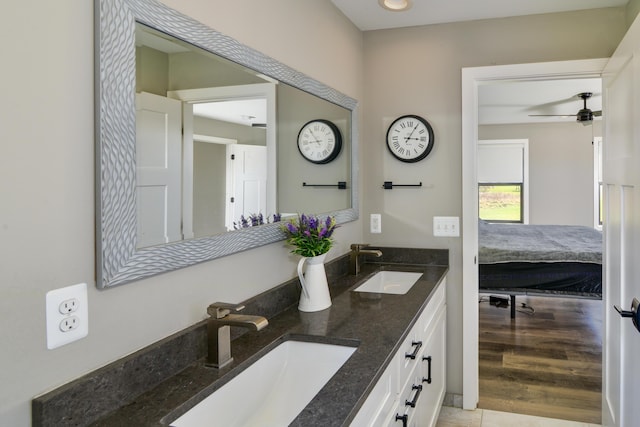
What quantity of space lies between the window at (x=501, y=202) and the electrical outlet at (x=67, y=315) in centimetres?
764

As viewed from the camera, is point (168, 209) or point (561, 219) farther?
point (561, 219)

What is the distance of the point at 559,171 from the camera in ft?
24.7

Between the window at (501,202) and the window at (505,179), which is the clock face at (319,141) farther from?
the window at (501,202)

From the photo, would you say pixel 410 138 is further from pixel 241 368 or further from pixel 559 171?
pixel 559 171

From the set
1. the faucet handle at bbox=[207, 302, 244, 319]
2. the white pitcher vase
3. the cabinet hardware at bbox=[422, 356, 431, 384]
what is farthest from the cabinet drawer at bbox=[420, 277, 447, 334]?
the faucet handle at bbox=[207, 302, 244, 319]

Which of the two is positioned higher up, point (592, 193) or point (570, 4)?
point (570, 4)

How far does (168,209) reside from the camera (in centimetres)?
131

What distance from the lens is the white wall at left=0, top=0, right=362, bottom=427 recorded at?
2.91 feet

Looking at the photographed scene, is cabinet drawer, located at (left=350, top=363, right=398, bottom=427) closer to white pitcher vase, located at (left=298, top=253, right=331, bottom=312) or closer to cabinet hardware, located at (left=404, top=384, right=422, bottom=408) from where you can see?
cabinet hardware, located at (left=404, top=384, right=422, bottom=408)

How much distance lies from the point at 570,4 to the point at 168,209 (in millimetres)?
2365

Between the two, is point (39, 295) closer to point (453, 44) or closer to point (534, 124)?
point (453, 44)

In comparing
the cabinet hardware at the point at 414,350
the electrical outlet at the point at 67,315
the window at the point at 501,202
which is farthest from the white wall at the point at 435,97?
the window at the point at 501,202

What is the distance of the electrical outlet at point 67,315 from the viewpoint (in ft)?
3.17

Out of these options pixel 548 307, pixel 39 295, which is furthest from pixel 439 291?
pixel 548 307
